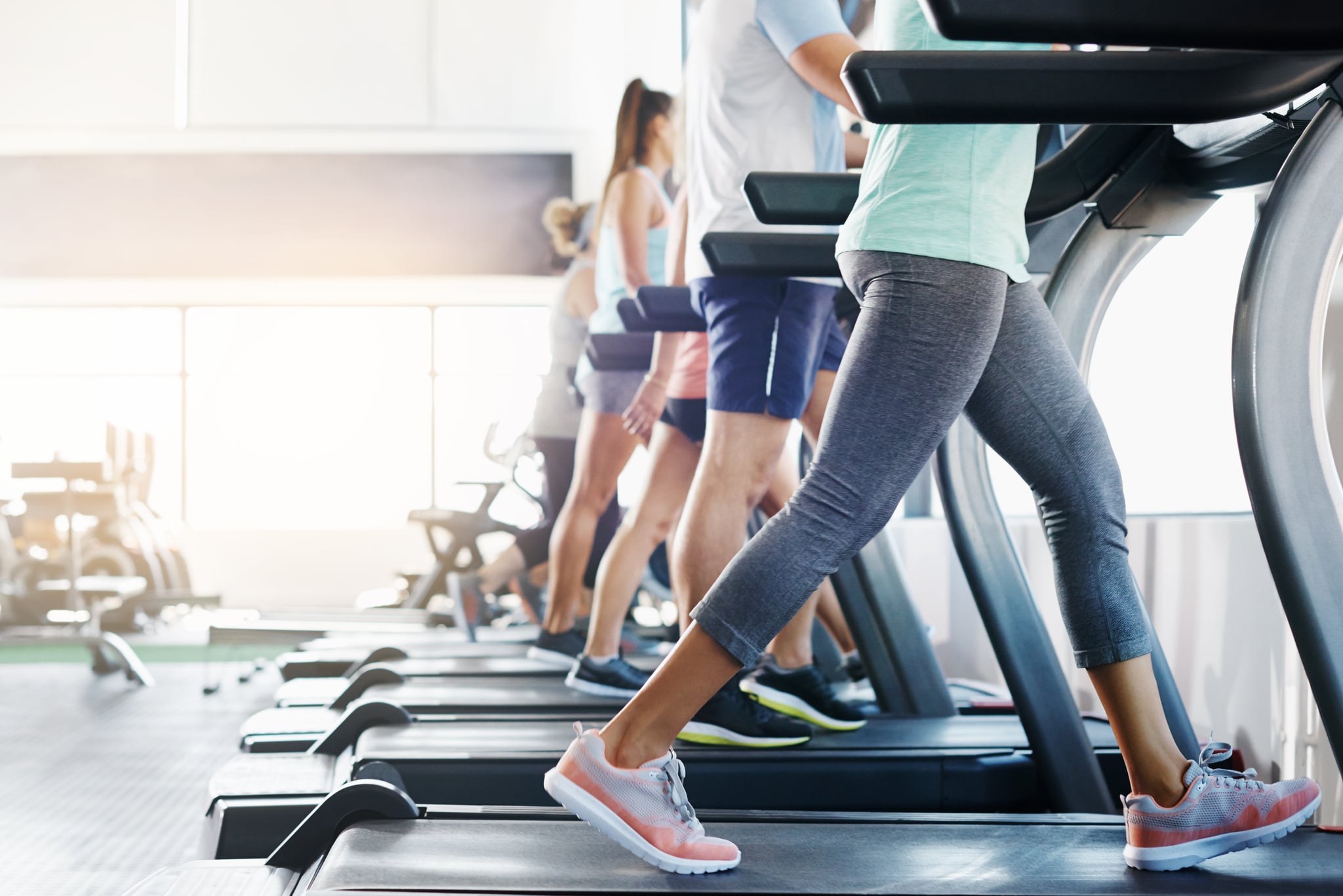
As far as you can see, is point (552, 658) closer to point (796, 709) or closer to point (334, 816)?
point (796, 709)

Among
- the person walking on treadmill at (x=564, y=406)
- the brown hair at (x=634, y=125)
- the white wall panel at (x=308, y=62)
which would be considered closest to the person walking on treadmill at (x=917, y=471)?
the brown hair at (x=634, y=125)

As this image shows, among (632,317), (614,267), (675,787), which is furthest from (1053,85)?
(614,267)

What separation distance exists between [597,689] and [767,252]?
1.13 m

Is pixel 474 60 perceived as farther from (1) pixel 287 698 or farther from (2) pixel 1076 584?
(2) pixel 1076 584

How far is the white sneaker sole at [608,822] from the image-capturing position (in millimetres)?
1018

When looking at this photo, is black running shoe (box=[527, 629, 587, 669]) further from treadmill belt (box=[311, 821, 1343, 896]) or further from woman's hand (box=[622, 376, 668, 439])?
treadmill belt (box=[311, 821, 1343, 896])

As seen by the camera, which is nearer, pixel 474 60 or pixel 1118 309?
pixel 1118 309

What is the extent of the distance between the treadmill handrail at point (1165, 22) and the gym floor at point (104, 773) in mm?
1597

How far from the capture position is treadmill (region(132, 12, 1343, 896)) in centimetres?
84

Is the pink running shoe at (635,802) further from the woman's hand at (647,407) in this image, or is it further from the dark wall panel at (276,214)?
the dark wall panel at (276,214)

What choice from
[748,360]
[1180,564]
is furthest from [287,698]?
[1180,564]

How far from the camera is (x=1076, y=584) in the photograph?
42.9 inches

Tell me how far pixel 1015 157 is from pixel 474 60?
7.33 m

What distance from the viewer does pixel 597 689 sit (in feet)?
7.41
